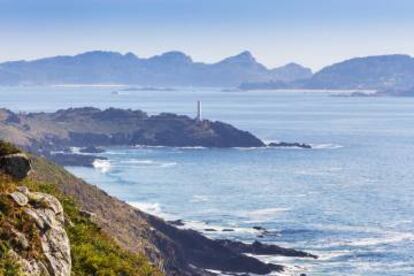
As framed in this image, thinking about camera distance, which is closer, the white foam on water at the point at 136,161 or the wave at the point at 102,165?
the wave at the point at 102,165

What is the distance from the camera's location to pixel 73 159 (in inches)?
5561

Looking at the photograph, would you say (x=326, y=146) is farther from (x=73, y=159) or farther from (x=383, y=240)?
(x=383, y=240)

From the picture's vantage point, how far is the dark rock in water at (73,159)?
136875 mm

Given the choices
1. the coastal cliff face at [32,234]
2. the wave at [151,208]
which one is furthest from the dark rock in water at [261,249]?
the coastal cliff face at [32,234]

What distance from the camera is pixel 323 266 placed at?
62219 mm

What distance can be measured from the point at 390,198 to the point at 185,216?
26.0 m

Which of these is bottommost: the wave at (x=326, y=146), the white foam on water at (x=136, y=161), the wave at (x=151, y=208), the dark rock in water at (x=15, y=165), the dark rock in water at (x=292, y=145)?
the white foam on water at (x=136, y=161)

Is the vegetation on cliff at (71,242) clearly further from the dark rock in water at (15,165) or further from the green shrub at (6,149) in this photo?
the dark rock in water at (15,165)

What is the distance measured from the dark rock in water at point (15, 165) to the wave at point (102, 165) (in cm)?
10950

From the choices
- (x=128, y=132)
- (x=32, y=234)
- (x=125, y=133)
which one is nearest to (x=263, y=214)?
(x=32, y=234)

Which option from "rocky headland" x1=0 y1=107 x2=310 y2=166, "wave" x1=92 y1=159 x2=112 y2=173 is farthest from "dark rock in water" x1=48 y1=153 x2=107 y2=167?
"rocky headland" x1=0 y1=107 x2=310 y2=166

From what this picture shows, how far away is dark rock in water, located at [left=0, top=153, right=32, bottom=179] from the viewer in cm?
1705

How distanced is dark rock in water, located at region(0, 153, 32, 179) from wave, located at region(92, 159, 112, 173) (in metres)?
109

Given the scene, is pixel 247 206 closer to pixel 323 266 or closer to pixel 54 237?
pixel 323 266
